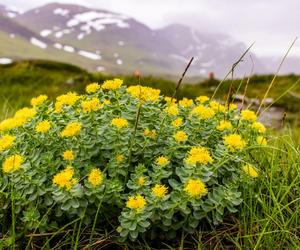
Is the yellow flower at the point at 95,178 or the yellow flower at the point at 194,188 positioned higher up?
the yellow flower at the point at 194,188

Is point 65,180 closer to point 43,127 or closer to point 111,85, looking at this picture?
point 43,127

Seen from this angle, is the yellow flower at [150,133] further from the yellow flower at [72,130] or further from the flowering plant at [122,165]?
the yellow flower at [72,130]

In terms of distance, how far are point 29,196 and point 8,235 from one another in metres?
0.28

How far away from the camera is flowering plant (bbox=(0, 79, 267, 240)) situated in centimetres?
233

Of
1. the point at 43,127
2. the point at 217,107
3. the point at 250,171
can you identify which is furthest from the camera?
the point at 217,107

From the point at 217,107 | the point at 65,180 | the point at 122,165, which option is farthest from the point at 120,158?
the point at 217,107

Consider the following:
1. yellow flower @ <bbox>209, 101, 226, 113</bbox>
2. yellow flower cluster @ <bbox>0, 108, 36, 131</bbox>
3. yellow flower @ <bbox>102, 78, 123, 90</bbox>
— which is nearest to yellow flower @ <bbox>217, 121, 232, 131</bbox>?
yellow flower @ <bbox>209, 101, 226, 113</bbox>

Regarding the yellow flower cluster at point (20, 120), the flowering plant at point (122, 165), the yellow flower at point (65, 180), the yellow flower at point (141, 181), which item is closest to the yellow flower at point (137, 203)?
the flowering plant at point (122, 165)

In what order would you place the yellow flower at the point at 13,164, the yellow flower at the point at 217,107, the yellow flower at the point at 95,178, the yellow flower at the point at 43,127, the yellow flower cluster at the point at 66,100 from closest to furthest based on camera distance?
the yellow flower at the point at 95,178, the yellow flower at the point at 13,164, the yellow flower at the point at 43,127, the yellow flower cluster at the point at 66,100, the yellow flower at the point at 217,107

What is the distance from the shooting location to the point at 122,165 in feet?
8.24

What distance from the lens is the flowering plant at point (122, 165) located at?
2.33m

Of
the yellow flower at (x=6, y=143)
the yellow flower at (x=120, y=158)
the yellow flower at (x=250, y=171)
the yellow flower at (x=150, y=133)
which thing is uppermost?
the yellow flower at (x=150, y=133)

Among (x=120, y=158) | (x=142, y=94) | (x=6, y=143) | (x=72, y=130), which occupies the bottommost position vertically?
(x=6, y=143)

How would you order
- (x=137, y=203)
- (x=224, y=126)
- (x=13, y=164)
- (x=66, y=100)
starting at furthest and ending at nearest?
(x=224, y=126), (x=66, y=100), (x=13, y=164), (x=137, y=203)
